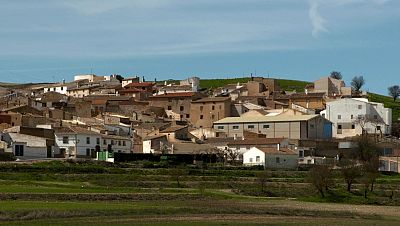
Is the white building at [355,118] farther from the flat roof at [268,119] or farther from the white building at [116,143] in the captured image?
the white building at [116,143]

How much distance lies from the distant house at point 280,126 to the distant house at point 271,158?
58.9ft

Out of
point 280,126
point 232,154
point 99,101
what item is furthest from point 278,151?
point 99,101

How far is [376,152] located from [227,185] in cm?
3139

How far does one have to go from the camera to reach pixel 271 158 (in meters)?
92.9

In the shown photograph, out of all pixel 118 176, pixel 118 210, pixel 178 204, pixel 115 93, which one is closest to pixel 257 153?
pixel 118 176

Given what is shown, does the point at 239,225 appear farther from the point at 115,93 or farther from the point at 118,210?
the point at 115,93

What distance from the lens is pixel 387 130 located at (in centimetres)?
12469

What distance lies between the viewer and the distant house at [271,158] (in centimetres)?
9238

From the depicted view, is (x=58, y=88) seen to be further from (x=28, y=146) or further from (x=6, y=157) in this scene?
(x=6, y=157)

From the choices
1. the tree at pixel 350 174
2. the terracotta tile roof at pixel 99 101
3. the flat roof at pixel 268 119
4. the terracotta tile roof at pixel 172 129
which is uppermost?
the terracotta tile roof at pixel 99 101

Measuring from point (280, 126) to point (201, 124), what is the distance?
67.4 feet

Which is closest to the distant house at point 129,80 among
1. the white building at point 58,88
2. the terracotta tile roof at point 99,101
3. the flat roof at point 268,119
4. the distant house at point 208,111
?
the white building at point 58,88

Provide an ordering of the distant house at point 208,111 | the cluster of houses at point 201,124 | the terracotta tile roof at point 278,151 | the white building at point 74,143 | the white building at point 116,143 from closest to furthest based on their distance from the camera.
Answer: the white building at point 74,143 → the terracotta tile roof at point 278,151 → the cluster of houses at point 201,124 → the white building at point 116,143 → the distant house at point 208,111


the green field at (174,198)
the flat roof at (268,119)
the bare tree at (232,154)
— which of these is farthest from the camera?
the flat roof at (268,119)
